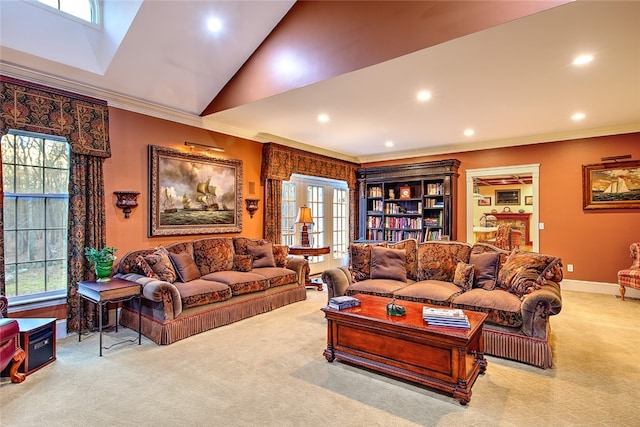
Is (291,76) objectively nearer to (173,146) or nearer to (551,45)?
(173,146)

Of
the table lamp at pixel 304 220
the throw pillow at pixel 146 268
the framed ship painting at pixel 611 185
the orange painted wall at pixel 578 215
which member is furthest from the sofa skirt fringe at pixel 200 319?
the framed ship painting at pixel 611 185

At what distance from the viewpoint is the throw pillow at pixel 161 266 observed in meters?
3.76

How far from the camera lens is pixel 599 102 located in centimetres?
412

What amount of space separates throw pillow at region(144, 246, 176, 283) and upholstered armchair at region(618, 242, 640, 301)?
6053 mm

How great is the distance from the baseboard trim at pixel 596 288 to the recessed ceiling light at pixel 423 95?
4.14 metres

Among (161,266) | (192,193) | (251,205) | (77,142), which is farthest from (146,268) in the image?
(251,205)

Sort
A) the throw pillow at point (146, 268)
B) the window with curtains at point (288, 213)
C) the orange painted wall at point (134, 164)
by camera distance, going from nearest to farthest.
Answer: the throw pillow at point (146, 268) → the orange painted wall at point (134, 164) → the window with curtains at point (288, 213)

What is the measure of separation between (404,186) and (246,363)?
5419 mm

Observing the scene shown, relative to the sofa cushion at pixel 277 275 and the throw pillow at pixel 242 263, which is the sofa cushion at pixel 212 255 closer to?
the throw pillow at pixel 242 263

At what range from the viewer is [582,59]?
9.88 feet

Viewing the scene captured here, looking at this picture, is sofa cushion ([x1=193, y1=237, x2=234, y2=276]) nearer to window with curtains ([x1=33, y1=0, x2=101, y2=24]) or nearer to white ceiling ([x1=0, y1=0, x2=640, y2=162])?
white ceiling ([x1=0, y1=0, x2=640, y2=162])

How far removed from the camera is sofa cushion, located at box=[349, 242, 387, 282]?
14.1 ft

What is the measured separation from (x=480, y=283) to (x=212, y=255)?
129 inches

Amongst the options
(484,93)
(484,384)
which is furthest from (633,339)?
(484,93)
